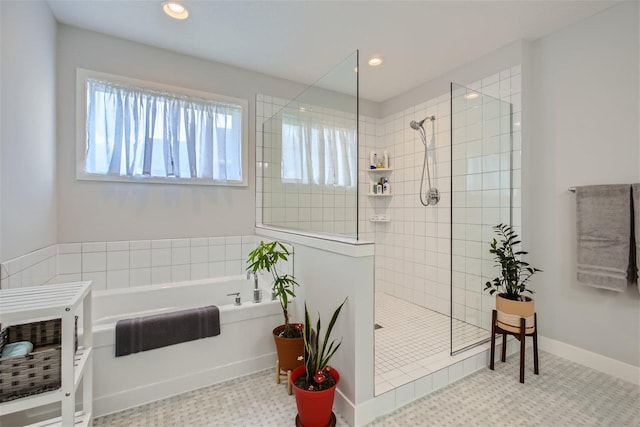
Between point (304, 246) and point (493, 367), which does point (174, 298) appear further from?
point (493, 367)

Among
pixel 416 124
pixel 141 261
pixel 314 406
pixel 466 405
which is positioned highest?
pixel 416 124

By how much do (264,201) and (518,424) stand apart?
2548mm

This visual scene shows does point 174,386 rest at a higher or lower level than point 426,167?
lower

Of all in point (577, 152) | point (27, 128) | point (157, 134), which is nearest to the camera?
point (27, 128)

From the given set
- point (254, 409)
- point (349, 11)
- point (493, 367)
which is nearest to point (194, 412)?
point (254, 409)

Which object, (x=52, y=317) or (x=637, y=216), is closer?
(x=52, y=317)

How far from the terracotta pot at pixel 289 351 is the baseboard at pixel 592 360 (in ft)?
6.65

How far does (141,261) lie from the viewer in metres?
2.48

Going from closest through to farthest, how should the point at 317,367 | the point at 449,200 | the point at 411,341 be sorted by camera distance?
1. the point at 317,367
2. the point at 411,341
3. the point at 449,200

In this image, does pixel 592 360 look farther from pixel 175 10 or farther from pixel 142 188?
pixel 175 10

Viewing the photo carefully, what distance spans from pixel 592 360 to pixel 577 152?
60.1 inches

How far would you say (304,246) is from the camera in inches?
78.4

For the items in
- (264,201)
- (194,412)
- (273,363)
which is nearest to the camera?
(194,412)

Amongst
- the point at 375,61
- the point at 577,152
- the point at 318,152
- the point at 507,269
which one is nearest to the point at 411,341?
the point at 507,269
